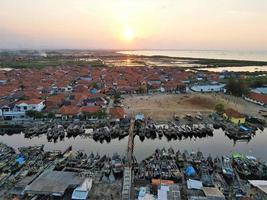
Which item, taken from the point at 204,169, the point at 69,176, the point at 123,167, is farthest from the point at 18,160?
the point at 204,169

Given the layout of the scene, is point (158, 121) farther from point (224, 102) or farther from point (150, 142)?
point (224, 102)

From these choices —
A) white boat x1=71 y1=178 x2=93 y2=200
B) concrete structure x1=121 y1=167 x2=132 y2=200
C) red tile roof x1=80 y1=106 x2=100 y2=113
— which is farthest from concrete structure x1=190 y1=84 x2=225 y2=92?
white boat x1=71 y1=178 x2=93 y2=200

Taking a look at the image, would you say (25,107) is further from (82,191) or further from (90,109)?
(82,191)

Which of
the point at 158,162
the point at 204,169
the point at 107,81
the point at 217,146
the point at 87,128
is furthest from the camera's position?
the point at 107,81

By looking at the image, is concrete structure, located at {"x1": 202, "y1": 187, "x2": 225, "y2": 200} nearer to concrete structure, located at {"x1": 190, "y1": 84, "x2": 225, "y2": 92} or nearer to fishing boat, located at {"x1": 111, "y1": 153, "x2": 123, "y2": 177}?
fishing boat, located at {"x1": 111, "y1": 153, "x2": 123, "y2": 177}

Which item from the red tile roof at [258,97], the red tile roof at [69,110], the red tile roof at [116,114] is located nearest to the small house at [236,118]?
the red tile roof at [258,97]

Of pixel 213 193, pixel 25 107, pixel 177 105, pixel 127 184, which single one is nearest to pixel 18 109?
pixel 25 107
